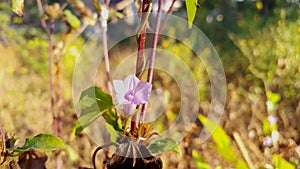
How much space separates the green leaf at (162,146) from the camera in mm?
654

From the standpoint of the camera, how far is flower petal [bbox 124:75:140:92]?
0.62 metres

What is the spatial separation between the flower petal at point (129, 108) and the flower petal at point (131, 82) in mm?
26

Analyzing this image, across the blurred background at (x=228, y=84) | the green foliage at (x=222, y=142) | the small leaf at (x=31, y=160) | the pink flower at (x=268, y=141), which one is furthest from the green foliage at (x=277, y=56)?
→ the small leaf at (x=31, y=160)

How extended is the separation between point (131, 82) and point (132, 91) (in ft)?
0.04

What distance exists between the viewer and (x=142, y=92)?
2.02ft

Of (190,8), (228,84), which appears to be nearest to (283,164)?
(190,8)

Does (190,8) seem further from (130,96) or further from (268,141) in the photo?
(268,141)

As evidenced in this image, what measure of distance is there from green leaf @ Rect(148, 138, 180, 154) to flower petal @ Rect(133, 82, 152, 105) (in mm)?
85

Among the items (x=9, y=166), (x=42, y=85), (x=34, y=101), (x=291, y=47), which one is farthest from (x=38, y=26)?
(x=9, y=166)

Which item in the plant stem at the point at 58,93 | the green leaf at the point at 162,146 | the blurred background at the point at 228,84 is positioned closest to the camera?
the green leaf at the point at 162,146

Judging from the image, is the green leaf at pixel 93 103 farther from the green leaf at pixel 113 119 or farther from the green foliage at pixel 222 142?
the green foliage at pixel 222 142

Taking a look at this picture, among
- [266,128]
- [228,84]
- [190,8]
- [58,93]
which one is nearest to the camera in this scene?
[190,8]

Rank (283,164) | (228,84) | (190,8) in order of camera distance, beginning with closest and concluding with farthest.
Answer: (190,8), (283,164), (228,84)

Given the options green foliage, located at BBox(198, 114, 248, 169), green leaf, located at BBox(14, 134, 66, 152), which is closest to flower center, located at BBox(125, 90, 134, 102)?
green leaf, located at BBox(14, 134, 66, 152)
